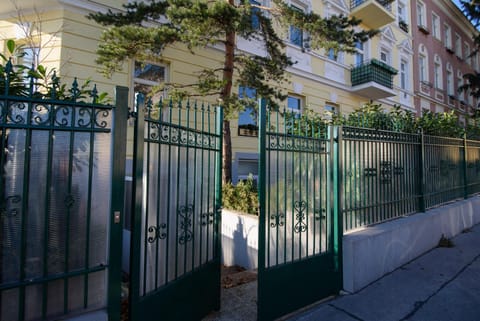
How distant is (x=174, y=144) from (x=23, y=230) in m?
1.22

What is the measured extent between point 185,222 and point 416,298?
285 cm

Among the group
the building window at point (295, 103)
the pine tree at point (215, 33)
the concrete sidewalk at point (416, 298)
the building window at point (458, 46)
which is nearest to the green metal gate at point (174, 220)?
the concrete sidewalk at point (416, 298)

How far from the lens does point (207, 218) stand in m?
2.81

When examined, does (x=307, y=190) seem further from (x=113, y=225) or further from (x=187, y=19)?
(x=187, y=19)

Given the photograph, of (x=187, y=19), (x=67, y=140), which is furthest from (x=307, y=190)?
(x=187, y=19)

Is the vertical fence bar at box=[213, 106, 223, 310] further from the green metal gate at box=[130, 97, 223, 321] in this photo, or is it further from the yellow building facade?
the yellow building facade

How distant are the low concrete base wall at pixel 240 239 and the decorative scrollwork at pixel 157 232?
2.09 m

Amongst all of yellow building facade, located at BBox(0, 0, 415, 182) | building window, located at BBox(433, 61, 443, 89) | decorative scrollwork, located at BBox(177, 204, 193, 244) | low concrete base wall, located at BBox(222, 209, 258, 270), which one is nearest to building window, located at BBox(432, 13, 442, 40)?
building window, located at BBox(433, 61, 443, 89)

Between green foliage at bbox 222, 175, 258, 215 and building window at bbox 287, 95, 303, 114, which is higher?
building window at bbox 287, 95, 303, 114

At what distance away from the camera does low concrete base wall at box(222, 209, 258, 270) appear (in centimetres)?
425

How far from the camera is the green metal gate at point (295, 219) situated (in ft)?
9.01

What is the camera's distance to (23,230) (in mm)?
1679

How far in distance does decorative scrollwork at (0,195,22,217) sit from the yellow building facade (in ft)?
15.8

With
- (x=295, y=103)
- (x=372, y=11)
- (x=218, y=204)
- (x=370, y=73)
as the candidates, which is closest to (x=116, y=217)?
(x=218, y=204)
